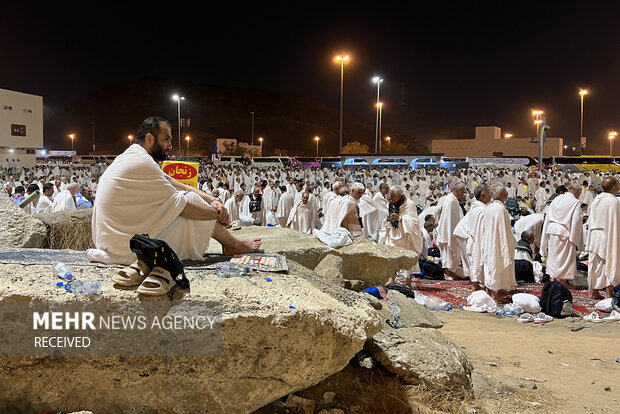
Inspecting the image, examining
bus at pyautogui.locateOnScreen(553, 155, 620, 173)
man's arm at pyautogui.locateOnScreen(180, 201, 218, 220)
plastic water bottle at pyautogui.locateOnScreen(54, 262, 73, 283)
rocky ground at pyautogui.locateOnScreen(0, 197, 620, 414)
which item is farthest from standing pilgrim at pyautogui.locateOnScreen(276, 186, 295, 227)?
bus at pyautogui.locateOnScreen(553, 155, 620, 173)

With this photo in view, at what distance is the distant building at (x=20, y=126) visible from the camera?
42.5 m

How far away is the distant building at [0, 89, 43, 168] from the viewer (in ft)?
140

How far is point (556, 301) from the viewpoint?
7.03 m

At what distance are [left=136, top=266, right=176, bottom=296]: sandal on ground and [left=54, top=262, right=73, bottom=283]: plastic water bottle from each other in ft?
1.62

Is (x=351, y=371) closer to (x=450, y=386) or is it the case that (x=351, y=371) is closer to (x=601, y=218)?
(x=450, y=386)

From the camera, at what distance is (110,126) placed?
123 m

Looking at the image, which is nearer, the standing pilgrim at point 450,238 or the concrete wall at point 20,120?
the standing pilgrim at point 450,238

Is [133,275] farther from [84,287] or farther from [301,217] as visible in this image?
[301,217]

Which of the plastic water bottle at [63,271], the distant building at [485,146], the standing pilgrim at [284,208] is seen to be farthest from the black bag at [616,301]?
the distant building at [485,146]

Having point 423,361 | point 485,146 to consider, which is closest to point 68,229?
point 423,361

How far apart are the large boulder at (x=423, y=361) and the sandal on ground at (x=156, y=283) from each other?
1.86 meters

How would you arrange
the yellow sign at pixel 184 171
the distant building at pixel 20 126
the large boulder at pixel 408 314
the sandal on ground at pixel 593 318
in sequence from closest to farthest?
the large boulder at pixel 408 314 < the sandal on ground at pixel 593 318 < the yellow sign at pixel 184 171 < the distant building at pixel 20 126

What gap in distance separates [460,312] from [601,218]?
263 centimetres

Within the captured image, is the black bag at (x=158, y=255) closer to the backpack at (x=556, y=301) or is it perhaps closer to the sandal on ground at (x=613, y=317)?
the backpack at (x=556, y=301)
